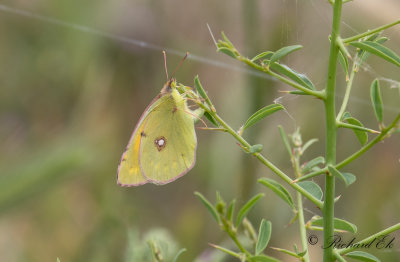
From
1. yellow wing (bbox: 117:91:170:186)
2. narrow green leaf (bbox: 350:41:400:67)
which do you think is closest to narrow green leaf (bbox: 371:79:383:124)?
narrow green leaf (bbox: 350:41:400:67)

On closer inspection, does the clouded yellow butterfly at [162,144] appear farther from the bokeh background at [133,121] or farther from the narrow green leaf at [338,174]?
the narrow green leaf at [338,174]

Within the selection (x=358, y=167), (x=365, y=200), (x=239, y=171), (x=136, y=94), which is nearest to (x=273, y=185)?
(x=365, y=200)

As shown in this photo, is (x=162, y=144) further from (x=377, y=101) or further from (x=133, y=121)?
(x=133, y=121)

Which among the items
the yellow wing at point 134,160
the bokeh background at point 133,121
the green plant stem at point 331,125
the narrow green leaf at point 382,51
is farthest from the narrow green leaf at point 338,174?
the bokeh background at point 133,121

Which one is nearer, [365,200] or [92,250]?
[92,250]

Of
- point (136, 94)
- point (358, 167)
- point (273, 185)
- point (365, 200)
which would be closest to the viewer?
point (273, 185)

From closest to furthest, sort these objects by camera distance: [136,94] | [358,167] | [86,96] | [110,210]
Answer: [110,210]
[358,167]
[86,96]
[136,94]

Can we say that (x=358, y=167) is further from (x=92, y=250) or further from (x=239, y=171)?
(x=92, y=250)
